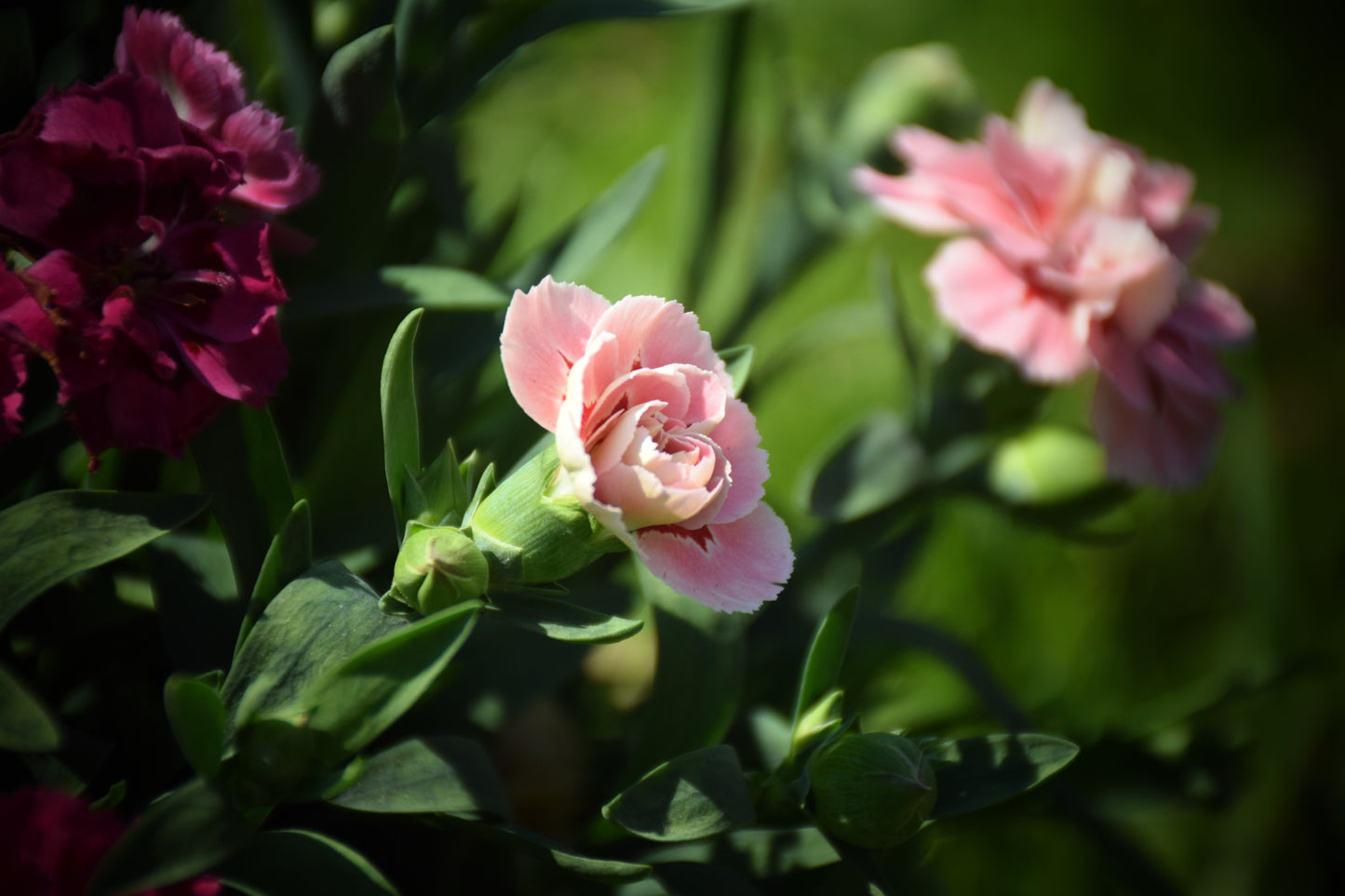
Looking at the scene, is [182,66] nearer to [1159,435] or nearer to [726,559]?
[726,559]

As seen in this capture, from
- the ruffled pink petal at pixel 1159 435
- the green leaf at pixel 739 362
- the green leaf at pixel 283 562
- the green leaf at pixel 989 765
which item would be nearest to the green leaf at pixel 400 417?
the green leaf at pixel 283 562

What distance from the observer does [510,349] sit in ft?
1.05

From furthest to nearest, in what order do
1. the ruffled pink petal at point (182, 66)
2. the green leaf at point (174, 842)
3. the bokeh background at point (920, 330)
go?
the bokeh background at point (920, 330)
the ruffled pink petal at point (182, 66)
the green leaf at point (174, 842)

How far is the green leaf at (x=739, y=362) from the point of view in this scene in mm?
425

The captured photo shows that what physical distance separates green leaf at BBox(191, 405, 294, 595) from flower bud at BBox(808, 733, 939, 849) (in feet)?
0.80

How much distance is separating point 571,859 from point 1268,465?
0.92 metres

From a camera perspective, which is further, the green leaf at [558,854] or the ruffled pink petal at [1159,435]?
the ruffled pink petal at [1159,435]

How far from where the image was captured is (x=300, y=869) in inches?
13.0

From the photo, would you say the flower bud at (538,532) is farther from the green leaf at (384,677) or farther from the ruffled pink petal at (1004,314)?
the ruffled pink petal at (1004,314)

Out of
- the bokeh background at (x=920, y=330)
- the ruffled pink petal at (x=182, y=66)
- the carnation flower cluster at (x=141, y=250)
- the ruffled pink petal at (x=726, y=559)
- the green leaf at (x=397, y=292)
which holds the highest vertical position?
the ruffled pink petal at (x=182, y=66)

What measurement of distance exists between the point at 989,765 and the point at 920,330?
1.79 feet

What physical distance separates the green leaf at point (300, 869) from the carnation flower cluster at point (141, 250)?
5.6 inches

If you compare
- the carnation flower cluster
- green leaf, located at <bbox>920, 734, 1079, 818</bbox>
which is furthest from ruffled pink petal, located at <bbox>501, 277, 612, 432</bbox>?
green leaf, located at <bbox>920, 734, 1079, 818</bbox>

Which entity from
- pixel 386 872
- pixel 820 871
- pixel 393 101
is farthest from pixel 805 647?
pixel 393 101
